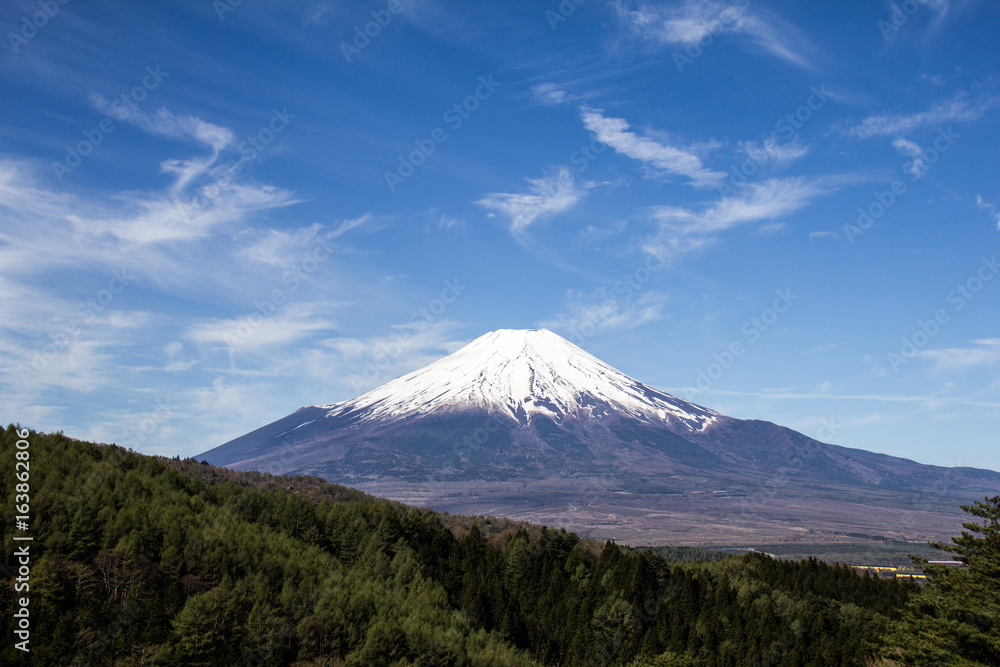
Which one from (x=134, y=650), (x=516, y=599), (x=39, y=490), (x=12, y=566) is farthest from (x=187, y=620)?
(x=516, y=599)

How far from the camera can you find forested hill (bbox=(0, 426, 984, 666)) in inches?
1591

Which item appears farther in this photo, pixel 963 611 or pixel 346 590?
pixel 346 590

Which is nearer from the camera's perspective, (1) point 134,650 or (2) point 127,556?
(1) point 134,650

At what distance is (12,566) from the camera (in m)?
38.4

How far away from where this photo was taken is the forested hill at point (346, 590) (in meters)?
40.4

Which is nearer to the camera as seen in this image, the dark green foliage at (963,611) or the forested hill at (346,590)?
the dark green foliage at (963,611)

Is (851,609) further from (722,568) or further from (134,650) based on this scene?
(134,650)

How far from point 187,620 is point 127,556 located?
529 cm

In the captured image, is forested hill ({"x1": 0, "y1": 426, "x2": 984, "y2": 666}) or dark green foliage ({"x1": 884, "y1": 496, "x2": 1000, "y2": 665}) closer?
dark green foliage ({"x1": 884, "y1": 496, "x2": 1000, "y2": 665})

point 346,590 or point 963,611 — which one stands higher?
point 963,611

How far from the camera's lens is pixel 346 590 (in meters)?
50.6

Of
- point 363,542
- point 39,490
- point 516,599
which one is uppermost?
point 39,490

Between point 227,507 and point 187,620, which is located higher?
point 227,507

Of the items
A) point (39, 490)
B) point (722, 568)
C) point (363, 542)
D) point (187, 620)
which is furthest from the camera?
point (722, 568)
